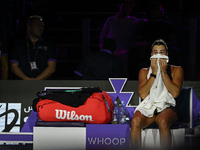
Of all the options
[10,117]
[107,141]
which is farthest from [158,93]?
[10,117]

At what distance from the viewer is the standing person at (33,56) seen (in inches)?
161

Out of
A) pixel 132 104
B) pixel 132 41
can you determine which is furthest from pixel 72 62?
pixel 132 104

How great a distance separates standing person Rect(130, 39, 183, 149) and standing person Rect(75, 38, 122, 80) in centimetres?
81

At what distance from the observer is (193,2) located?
6.04 m

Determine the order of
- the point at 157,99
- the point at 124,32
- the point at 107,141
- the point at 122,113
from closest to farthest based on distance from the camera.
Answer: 1. the point at 107,141
2. the point at 157,99
3. the point at 122,113
4. the point at 124,32

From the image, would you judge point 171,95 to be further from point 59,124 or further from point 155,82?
point 59,124

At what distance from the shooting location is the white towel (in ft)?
9.91

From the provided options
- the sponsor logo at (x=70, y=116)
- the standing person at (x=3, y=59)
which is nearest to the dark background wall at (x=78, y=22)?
the standing person at (x=3, y=59)

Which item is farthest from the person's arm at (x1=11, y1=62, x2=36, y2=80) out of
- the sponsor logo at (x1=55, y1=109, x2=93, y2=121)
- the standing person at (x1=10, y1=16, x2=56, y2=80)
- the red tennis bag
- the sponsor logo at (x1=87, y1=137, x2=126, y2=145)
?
the sponsor logo at (x1=87, y1=137, x2=126, y2=145)

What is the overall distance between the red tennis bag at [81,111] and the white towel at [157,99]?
37 cm

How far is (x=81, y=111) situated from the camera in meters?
2.92

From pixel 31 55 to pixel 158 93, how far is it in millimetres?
1866

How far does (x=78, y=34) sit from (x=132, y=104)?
2.55 m

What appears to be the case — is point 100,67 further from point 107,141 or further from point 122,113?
point 107,141
